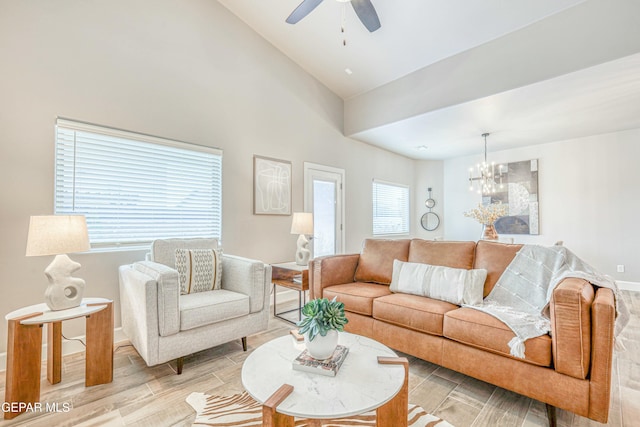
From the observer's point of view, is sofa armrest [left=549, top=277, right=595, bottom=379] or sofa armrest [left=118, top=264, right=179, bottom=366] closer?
sofa armrest [left=549, top=277, right=595, bottom=379]

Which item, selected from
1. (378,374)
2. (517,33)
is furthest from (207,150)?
(517,33)

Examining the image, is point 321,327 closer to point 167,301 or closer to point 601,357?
point 167,301

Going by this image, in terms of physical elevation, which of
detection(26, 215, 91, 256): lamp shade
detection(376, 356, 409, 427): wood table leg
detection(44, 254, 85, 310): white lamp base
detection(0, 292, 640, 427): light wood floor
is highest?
detection(26, 215, 91, 256): lamp shade

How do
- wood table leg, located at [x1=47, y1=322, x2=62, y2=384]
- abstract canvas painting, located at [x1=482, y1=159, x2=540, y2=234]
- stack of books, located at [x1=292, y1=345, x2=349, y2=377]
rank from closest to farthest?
stack of books, located at [x1=292, y1=345, x2=349, y2=377], wood table leg, located at [x1=47, y1=322, x2=62, y2=384], abstract canvas painting, located at [x1=482, y1=159, x2=540, y2=234]

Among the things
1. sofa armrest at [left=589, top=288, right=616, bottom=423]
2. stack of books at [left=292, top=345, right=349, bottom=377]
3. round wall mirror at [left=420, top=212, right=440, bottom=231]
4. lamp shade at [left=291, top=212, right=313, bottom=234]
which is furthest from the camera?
round wall mirror at [left=420, top=212, right=440, bottom=231]

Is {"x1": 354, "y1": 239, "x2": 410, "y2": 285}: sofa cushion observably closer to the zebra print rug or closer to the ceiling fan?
the zebra print rug

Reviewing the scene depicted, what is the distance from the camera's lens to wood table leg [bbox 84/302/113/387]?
6.44 feet

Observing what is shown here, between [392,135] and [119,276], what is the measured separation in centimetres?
432

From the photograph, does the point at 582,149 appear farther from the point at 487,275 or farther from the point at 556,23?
the point at 487,275

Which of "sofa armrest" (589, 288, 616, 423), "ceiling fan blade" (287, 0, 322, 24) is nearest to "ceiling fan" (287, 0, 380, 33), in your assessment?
"ceiling fan blade" (287, 0, 322, 24)

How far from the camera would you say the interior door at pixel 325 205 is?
4.48 metres

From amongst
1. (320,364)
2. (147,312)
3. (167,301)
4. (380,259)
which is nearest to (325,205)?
(380,259)

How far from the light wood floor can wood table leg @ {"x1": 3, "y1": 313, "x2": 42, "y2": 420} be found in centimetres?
8

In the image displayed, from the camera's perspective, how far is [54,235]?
5.89 feet
